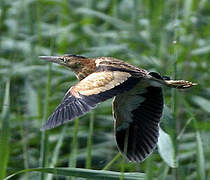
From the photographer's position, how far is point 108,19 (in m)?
4.96

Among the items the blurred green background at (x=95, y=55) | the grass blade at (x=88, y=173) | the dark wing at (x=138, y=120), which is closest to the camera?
the grass blade at (x=88, y=173)

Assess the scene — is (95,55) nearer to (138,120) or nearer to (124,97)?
(124,97)

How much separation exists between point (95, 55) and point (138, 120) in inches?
55.4

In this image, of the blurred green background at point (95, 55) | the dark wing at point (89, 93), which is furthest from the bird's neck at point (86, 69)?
the blurred green background at point (95, 55)

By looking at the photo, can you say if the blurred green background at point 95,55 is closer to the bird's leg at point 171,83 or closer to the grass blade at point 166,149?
the grass blade at point 166,149

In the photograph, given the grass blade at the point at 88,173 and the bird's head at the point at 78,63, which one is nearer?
the grass blade at the point at 88,173

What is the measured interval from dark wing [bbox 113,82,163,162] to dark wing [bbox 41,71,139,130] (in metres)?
0.22

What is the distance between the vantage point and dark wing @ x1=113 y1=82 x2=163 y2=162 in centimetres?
305

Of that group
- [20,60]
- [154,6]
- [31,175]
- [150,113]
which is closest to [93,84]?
[150,113]

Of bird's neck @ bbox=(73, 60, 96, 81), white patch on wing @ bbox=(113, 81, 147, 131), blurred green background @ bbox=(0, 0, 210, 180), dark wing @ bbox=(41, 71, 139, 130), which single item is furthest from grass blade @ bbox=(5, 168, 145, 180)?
blurred green background @ bbox=(0, 0, 210, 180)

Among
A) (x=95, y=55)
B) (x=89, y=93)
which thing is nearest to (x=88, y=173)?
(x=89, y=93)

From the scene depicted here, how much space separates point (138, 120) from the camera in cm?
317

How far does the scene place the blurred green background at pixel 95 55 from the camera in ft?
13.7

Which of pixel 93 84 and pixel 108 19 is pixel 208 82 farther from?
pixel 93 84
